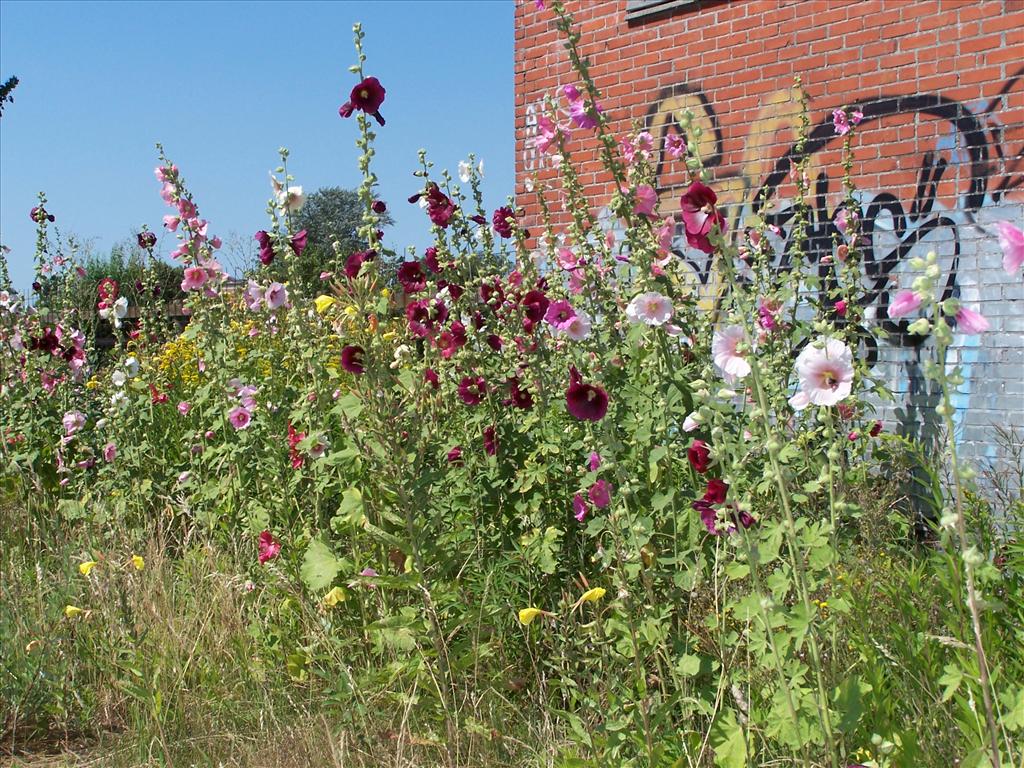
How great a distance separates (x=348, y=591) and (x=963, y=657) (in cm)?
188

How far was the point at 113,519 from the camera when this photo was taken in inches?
192

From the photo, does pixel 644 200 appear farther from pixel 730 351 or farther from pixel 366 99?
pixel 730 351

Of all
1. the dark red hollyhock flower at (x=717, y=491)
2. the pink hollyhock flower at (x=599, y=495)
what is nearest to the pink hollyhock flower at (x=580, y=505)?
the pink hollyhock flower at (x=599, y=495)

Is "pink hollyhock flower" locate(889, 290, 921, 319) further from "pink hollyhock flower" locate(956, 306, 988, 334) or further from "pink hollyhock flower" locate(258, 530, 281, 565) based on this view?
"pink hollyhock flower" locate(258, 530, 281, 565)

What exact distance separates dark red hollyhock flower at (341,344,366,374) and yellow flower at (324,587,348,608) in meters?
0.76

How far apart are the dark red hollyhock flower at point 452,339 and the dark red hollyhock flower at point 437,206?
0.45m

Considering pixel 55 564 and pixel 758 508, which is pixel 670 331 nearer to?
pixel 758 508

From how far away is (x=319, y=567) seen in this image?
3010 mm

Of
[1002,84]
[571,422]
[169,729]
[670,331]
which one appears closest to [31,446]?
[169,729]

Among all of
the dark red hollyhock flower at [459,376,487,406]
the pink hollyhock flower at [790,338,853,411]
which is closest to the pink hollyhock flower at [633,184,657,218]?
the dark red hollyhock flower at [459,376,487,406]

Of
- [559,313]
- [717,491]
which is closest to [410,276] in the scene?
[559,313]

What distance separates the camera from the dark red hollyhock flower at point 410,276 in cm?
328

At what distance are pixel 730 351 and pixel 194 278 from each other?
3.04 metres

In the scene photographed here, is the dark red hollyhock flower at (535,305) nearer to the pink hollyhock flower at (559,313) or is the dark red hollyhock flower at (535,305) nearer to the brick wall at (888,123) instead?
the pink hollyhock flower at (559,313)
